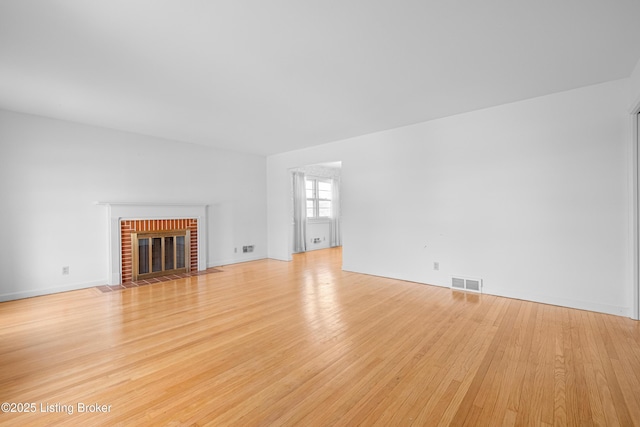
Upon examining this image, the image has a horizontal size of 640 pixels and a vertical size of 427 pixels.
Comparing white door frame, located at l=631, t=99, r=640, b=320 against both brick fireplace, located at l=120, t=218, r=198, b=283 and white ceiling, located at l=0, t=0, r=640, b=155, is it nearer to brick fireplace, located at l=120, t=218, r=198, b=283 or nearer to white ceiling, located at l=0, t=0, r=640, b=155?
white ceiling, located at l=0, t=0, r=640, b=155

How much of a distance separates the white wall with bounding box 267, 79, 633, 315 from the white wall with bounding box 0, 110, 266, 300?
11.7 ft

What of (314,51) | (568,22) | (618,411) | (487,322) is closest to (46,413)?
(314,51)

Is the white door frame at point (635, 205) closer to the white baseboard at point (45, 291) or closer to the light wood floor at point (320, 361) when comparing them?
the light wood floor at point (320, 361)

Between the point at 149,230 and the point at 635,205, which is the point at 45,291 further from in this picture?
the point at 635,205

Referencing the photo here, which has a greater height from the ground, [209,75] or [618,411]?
[209,75]

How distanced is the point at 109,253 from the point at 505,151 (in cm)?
604

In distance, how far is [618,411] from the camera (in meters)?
1.65

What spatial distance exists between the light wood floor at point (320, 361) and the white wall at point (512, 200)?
493 millimetres

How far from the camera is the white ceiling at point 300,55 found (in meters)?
1.98

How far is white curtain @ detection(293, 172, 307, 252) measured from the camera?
8.12 meters

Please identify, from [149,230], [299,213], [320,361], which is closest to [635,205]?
[320,361]

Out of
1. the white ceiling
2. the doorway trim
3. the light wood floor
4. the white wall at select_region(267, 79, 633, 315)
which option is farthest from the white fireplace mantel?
the doorway trim

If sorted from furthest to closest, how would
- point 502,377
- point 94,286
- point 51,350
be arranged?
point 94,286
point 51,350
point 502,377

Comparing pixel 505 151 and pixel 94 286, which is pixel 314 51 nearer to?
pixel 505 151
